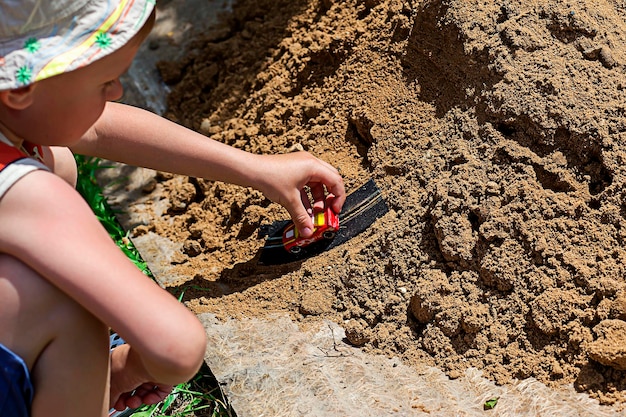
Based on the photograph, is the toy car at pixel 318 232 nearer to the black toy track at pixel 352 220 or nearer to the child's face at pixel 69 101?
the black toy track at pixel 352 220

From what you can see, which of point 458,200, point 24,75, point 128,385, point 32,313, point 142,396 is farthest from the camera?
point 458,200

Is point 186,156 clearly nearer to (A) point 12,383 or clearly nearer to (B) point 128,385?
(B) point 128,385

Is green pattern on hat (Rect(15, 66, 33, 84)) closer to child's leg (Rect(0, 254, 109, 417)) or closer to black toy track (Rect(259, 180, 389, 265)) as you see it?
child's leg (Rect(0, 254, 109, 417))

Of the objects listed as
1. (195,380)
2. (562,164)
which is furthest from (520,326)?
(195,380)

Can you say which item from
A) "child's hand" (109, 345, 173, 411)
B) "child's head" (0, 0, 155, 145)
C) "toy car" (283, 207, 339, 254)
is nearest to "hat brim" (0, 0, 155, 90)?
"child's head" (0, 0, 155, 145)

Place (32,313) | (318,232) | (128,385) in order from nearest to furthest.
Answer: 1. (32,313)
2. (128,385)
3. (318,232)

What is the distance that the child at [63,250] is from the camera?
4.85 feet

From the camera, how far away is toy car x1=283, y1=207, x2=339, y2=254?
95.1 inches

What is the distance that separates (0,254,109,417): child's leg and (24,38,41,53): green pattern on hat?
423 mm

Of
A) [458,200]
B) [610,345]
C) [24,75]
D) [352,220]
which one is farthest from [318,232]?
[24,75]

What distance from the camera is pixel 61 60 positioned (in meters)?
1.48

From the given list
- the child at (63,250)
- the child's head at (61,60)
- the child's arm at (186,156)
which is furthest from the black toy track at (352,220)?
the child's head at (61,60)

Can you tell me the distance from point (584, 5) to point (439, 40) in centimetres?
46

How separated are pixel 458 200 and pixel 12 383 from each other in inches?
52.0
